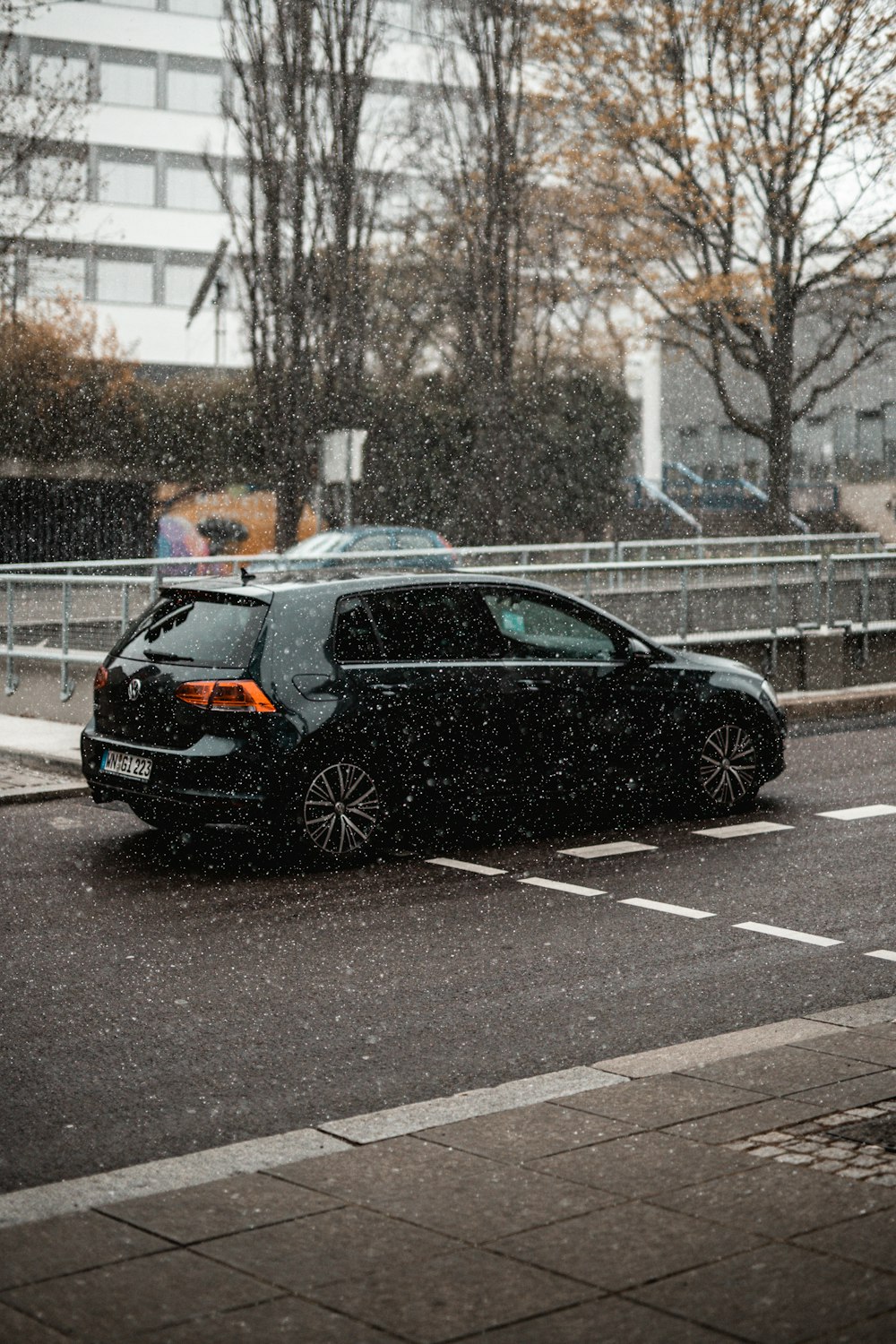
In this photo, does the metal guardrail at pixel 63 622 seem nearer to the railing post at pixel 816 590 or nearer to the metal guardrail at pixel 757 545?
the railing post at pixel 816 590

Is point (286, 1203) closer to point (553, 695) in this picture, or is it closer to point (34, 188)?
point (553, 695)

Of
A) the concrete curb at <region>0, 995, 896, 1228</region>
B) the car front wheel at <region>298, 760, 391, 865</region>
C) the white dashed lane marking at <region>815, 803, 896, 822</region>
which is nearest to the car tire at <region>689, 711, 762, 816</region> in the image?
the white dashed lane marking at <region>815, 803, 896, 822</region>

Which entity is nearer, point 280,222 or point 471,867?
point 471,867

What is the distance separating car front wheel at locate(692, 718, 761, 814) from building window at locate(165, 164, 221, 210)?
167 feet

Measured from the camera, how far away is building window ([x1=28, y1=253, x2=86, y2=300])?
43256 millimetres

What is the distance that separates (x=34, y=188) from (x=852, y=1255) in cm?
4935

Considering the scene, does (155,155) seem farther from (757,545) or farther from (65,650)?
(65,650)

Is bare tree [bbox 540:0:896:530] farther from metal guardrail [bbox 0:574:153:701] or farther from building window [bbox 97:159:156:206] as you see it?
building window [bbox 97:159:156:206]

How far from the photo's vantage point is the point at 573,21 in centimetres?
3105

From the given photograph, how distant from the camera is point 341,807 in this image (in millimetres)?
9477

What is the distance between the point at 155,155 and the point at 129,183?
4.21 ft

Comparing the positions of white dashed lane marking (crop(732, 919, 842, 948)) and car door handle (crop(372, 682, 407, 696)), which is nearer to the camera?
white dashed lane marking (crop(732, 919, 842, 948))

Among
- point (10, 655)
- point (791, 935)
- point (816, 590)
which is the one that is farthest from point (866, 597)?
point (791, 935)

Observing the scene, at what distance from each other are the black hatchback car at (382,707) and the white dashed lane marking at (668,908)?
5.15ft
